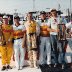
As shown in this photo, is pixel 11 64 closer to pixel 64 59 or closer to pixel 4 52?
pixel 4 52

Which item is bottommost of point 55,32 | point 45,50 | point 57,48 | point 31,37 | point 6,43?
point 45,50

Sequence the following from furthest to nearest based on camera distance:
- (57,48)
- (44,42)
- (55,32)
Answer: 1. (44,42)
2. (57,48)
3. (55,32)

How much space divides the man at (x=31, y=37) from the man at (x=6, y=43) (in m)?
0.54

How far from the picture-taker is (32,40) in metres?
8.60

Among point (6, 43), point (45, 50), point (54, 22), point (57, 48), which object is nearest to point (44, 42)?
point (45, 50)

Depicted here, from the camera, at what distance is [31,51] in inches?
343

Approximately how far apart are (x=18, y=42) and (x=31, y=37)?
44 centimetres

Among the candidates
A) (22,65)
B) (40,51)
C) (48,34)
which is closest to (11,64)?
(22,65)

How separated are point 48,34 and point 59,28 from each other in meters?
0.41

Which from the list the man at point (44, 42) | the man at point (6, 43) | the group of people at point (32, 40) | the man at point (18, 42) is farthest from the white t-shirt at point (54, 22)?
the man at point (6, 43)

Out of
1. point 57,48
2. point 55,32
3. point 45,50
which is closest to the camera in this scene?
point 55,32

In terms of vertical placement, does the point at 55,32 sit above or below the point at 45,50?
above

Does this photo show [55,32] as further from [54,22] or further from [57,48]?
[57,48]

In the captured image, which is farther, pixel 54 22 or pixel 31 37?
pixel 31 37
